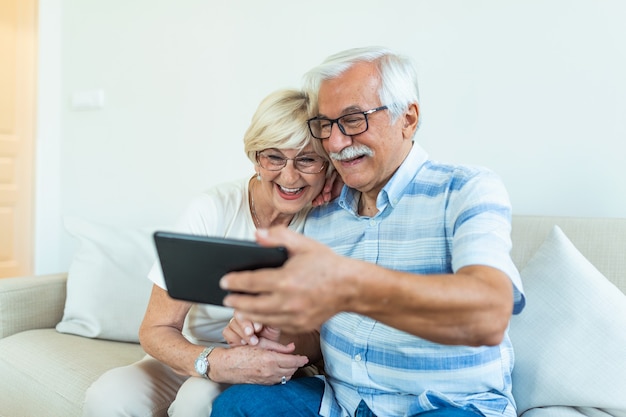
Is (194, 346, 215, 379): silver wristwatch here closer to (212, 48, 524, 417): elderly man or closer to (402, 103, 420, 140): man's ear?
(212, 48, 524, 417): elderly man

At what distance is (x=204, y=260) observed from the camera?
3.42 feet

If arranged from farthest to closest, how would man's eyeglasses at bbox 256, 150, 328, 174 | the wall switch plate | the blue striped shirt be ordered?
the wall switch plate → man's eyeglasses at bbox 256, 150, 328, 174 → the blue striped shirt

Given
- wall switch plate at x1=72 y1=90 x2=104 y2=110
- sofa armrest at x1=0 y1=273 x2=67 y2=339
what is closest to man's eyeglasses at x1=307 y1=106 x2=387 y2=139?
sofa armrest at x1=0 y1=273 x2=67 y2=339

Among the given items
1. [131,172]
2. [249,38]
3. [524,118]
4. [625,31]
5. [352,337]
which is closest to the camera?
[352,337]

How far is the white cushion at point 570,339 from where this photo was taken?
140 centimetres

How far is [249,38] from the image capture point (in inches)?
104

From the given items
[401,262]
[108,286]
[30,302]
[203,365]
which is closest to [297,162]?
[401,262]

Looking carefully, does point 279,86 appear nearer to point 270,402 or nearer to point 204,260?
point 270,402

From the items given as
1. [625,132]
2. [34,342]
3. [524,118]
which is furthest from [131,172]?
[625,132]

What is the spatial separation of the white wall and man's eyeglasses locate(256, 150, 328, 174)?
64 cm

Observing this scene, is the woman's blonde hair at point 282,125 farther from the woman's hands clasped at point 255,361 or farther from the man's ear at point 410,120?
the woman's hands clasped at point 255,361

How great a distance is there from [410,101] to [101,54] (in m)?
2.14

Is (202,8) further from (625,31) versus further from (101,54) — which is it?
(625,31)

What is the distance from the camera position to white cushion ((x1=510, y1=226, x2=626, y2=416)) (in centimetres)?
140
